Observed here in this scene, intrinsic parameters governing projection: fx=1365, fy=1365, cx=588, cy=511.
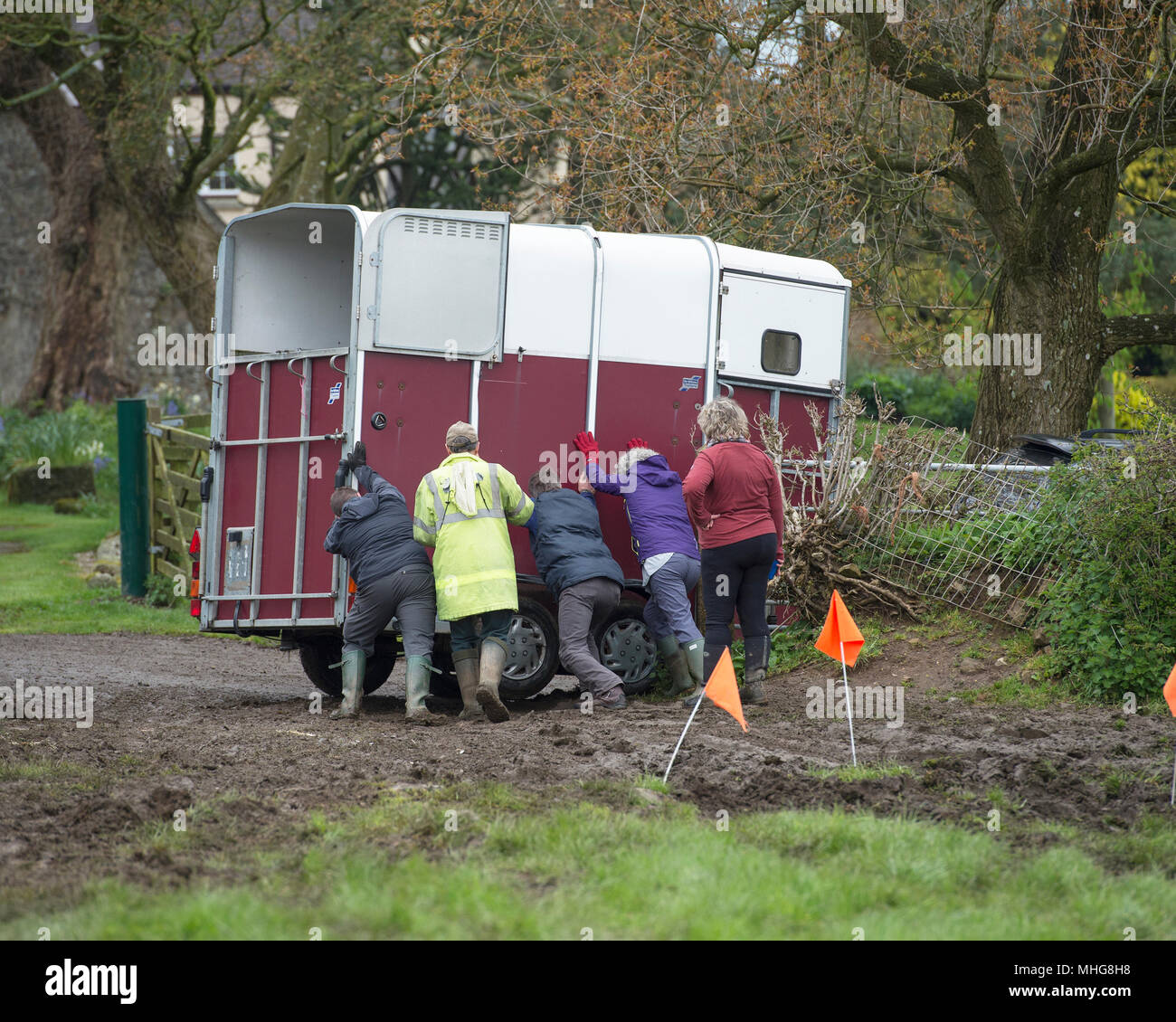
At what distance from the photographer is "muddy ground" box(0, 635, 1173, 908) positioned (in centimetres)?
551

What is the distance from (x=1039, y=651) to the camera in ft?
29.8

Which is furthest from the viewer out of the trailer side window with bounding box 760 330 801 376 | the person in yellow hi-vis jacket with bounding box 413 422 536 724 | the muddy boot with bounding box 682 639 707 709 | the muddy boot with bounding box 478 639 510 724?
the trailer side window with bounding box 760 330 801 376

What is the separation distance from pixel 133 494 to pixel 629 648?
8.18 meters

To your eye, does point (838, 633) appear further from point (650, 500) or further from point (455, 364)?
point (455, 364)

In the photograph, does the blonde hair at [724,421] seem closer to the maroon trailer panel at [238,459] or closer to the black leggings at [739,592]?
the black leggings at [739,592]

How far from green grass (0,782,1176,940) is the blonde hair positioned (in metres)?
3.55

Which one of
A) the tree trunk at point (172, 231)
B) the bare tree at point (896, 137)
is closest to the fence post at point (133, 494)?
the tree trunk at point (172, 231)

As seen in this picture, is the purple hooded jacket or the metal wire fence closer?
the purple hooded jacket

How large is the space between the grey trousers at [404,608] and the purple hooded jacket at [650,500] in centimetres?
137

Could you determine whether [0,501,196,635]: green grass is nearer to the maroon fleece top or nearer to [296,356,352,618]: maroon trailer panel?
[296,356,352,618]: maroon trailer panel

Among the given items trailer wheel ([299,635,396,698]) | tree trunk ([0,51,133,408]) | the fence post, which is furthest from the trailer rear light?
tree trunk ([0,51,133,408])

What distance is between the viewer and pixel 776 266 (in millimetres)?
9922
